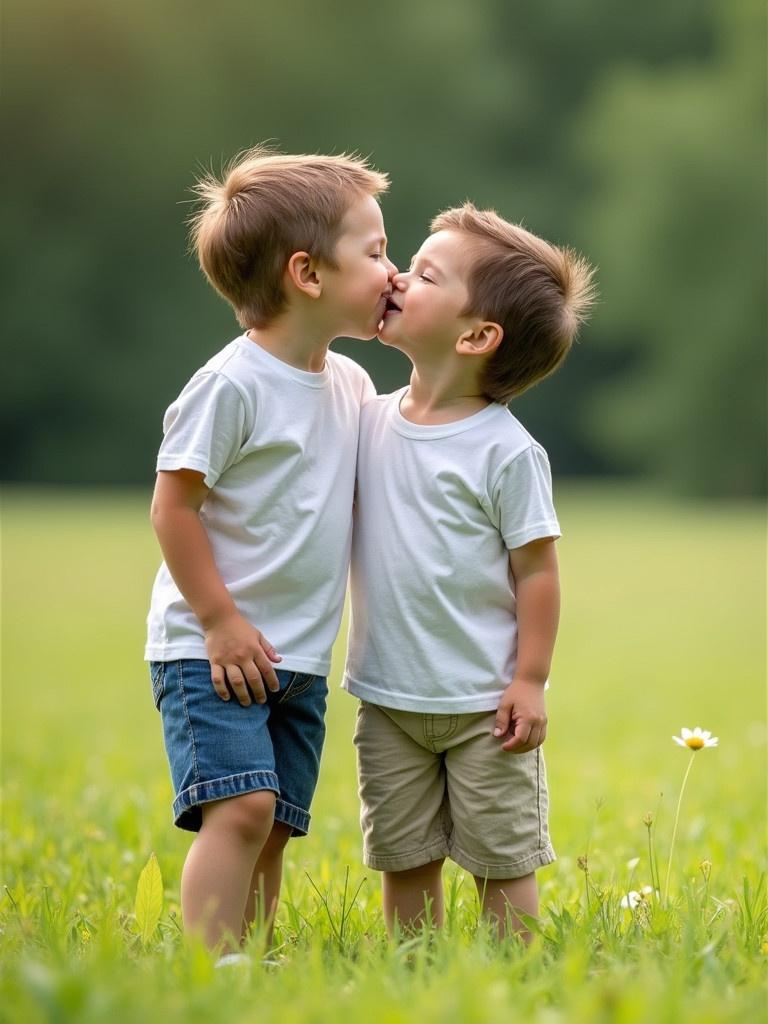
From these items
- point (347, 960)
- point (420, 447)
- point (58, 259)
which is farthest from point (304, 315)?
point (58, 259)

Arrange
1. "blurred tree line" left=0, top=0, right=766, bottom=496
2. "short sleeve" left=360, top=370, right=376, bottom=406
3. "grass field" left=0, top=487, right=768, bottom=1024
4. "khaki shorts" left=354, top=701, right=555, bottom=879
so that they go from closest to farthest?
"grass field" left=0, top=487, right=768, bottom=1024, "khaki shorts" left=354, top=701, right=555, bottom=879, "short sleeve" left=360, top=370, right=376, bottom=406, "blurred tree line" left=0, top=0, right=766, bottom=496

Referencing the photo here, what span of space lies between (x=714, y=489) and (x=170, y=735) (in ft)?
89.5

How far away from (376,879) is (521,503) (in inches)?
46.7

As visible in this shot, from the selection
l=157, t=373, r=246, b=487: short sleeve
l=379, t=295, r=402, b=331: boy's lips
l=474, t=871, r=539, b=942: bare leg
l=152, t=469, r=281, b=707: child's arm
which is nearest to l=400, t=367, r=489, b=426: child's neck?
l=379, t=295, r=402, b=331: boy's lips

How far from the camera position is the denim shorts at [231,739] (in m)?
2.50

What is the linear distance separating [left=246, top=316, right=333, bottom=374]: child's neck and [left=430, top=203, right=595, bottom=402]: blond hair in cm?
31

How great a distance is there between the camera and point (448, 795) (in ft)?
9.20

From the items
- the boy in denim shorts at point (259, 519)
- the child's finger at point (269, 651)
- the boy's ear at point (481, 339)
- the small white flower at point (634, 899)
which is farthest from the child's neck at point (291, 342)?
the small white flower at point (634, 899)

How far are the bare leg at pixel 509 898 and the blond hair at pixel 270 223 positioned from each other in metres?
1.21

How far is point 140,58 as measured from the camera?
111 ft

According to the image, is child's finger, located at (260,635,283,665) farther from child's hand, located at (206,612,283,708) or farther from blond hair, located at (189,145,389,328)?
blond hair, located at (189,145,389,328)

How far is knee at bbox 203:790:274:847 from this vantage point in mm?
2492

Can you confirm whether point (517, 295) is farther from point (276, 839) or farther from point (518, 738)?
point (276, 839)

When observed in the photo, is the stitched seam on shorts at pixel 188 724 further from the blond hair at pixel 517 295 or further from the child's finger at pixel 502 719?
the blond hair at pixel 517 295
